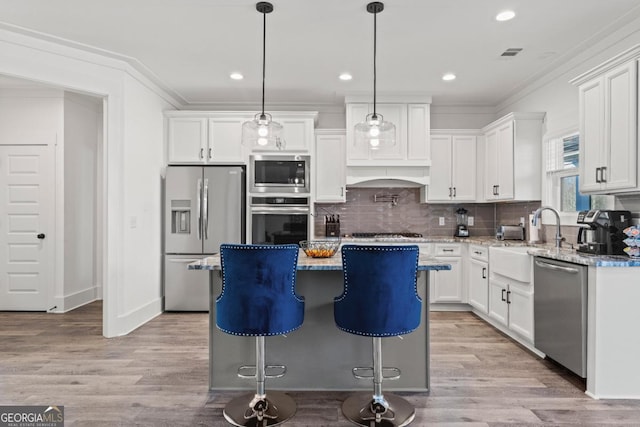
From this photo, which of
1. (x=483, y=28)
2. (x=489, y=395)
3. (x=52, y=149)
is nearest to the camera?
(x=489, y=395)

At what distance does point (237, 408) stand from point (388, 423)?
0.93 m

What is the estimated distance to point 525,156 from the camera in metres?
4.17

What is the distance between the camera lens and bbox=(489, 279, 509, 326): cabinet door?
367cm

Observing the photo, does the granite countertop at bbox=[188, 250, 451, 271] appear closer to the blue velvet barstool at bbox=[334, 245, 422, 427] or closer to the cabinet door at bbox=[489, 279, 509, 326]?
the blue velvet barstool at bbox=[334, 245, 422, 427]

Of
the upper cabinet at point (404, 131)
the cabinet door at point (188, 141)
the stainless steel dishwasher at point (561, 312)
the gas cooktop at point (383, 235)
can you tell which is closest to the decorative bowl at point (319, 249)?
the stainless steel dishwasher at point (561, 312)

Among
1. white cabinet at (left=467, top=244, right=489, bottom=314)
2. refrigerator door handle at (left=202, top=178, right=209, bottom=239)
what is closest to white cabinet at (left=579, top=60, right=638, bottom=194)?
white cabinet at (left=467, top=244, right=489, bottom=314)

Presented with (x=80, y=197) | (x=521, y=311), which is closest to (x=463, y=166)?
(x=521, y=311)

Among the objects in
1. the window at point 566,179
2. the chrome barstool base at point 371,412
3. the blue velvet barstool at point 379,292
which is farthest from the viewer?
the window at point 566,179

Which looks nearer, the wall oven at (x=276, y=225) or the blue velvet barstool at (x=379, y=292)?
the blue velvet barstool at (x=379, y=292)

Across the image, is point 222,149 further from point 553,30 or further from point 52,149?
point 553,30

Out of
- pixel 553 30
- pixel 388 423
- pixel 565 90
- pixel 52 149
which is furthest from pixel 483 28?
pixel 52 149

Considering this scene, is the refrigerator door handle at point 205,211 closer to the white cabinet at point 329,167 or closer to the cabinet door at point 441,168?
the white cabinet at point 329,167

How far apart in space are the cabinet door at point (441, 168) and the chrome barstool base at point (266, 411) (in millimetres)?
3359

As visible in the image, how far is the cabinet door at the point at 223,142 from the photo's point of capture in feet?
15.5
